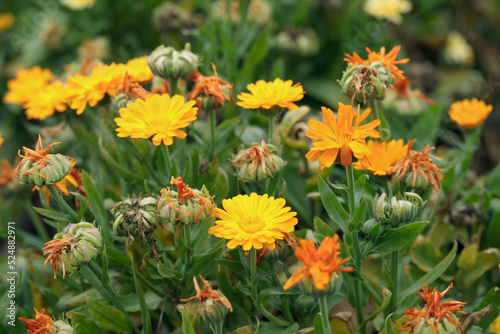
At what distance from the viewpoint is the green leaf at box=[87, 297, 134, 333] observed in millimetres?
1436

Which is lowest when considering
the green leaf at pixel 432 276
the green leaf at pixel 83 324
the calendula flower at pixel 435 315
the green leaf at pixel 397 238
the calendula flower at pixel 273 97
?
the green leaf at pixel 83 324

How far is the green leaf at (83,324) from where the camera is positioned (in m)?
1.48

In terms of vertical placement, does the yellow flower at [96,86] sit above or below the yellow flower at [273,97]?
below

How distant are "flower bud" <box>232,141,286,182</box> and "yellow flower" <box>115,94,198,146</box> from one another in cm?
18

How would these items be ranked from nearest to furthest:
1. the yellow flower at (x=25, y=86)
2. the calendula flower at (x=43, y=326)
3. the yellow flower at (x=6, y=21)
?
1. the calendula flower at (x=43, y=326)
2. the yellow flower at (x=25, y=86)
3. the yellow flower at (x=6, y=21)

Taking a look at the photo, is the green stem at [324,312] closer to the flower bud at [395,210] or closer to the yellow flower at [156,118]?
the flower bud at [395,210]

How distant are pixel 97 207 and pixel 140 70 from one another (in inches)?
17.1

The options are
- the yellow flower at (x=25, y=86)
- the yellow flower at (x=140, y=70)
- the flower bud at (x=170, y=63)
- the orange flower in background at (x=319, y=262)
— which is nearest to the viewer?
the orange flower in background at (x=319, y=262)

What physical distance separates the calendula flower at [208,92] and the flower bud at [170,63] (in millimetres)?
56

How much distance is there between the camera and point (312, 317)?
151 centimetres

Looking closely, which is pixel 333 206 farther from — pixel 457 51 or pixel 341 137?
pixel 457 51

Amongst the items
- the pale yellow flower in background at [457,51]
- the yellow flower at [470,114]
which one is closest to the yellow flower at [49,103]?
the yellow flower at [470,114]

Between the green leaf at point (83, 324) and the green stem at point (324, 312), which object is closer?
the green stem at point (324, 312)

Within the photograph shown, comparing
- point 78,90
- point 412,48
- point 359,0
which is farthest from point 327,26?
point 78,90
